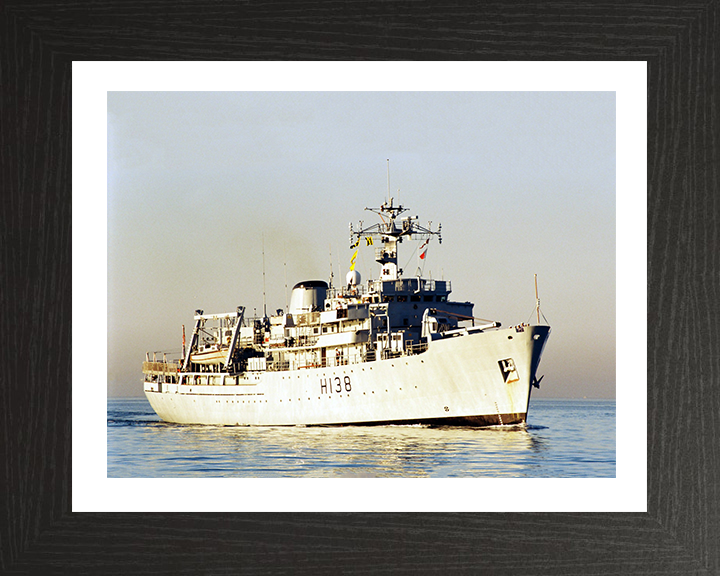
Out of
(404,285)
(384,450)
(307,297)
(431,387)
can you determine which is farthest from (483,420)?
(307,297)

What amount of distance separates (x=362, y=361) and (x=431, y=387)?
1609 mm

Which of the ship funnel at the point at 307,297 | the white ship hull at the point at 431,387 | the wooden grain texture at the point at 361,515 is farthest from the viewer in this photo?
the ship funnel at the point at 307,297

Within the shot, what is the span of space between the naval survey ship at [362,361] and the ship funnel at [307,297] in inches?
0.9

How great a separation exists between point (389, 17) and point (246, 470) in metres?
5.40

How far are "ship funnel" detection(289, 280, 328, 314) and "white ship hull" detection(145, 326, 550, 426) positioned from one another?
160 cm

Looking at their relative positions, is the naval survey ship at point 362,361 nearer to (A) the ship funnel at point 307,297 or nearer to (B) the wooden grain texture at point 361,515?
(A) the ship funnel at point 307,297

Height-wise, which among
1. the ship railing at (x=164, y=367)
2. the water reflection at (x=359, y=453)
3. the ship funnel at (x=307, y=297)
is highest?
the ship funnel at (x=307, y=297)

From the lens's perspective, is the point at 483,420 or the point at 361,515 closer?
the point at 361,515

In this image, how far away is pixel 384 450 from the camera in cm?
986

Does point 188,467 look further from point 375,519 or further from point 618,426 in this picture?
point 618,426

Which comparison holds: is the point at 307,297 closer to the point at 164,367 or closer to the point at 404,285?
the point at 404,285

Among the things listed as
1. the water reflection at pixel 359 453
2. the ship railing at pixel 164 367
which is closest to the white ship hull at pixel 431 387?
the water reflection at pixel 359 453

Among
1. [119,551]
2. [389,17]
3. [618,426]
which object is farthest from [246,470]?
[389,17]

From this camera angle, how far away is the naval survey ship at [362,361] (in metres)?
11.8
